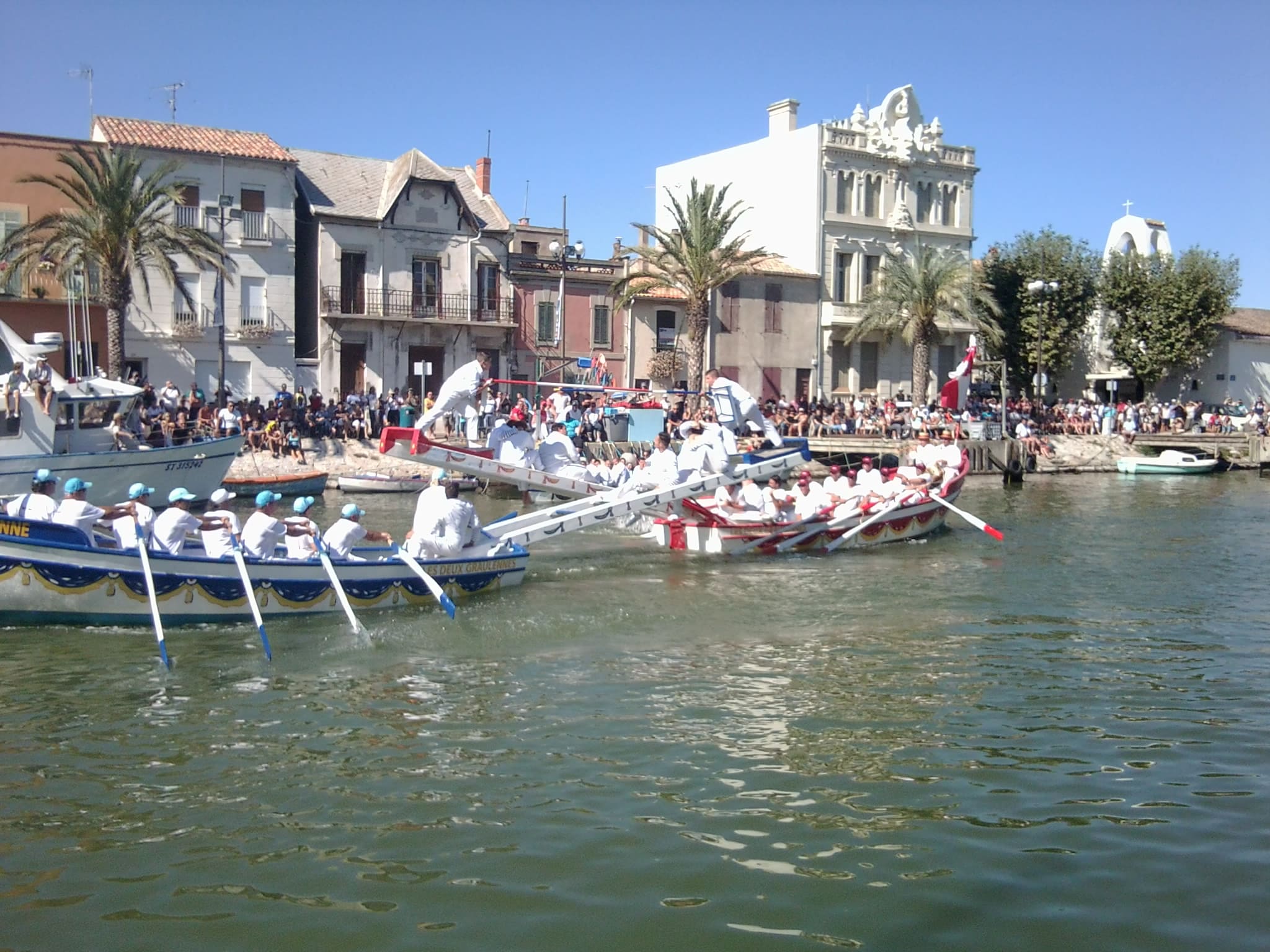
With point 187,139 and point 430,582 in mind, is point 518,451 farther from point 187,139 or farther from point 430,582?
point 187,139

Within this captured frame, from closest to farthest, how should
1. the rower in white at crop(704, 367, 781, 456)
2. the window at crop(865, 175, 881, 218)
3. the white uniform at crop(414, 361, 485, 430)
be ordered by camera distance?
the white uniform at crop(414, 361, 485, 430) → the rower in white at crop(704, 367, 781, 456) → the window at crop(865, 175, 881, 218)

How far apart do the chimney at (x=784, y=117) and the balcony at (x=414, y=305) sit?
1794 centimetres

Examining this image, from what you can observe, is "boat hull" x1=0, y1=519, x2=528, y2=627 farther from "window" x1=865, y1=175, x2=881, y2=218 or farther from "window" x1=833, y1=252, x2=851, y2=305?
"window" x1=865, y1=175, x2=881, y2=218

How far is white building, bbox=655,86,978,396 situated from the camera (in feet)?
184

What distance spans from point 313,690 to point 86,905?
5.30 meters

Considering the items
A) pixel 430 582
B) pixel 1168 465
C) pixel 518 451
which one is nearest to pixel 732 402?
pixel 518 451

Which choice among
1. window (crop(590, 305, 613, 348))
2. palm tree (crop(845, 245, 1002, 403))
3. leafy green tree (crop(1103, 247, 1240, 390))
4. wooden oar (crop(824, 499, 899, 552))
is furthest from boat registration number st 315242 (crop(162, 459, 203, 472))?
leafy green tree (crop(1103, 247, 1240, 390))

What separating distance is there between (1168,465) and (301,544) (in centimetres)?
A: 4382

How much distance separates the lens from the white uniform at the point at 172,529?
16.0m

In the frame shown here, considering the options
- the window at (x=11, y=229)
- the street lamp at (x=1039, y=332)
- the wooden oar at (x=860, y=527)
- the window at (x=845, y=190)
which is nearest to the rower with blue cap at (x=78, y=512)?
the wooden oar at (x=860, y=527)

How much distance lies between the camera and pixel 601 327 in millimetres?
52438

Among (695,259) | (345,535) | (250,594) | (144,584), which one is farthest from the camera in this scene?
(695,259)

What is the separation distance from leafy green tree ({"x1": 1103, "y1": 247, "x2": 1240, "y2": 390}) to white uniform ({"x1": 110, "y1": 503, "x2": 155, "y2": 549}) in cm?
5377

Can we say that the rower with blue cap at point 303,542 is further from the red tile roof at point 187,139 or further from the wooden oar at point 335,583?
the red tile roof at point 187,139
